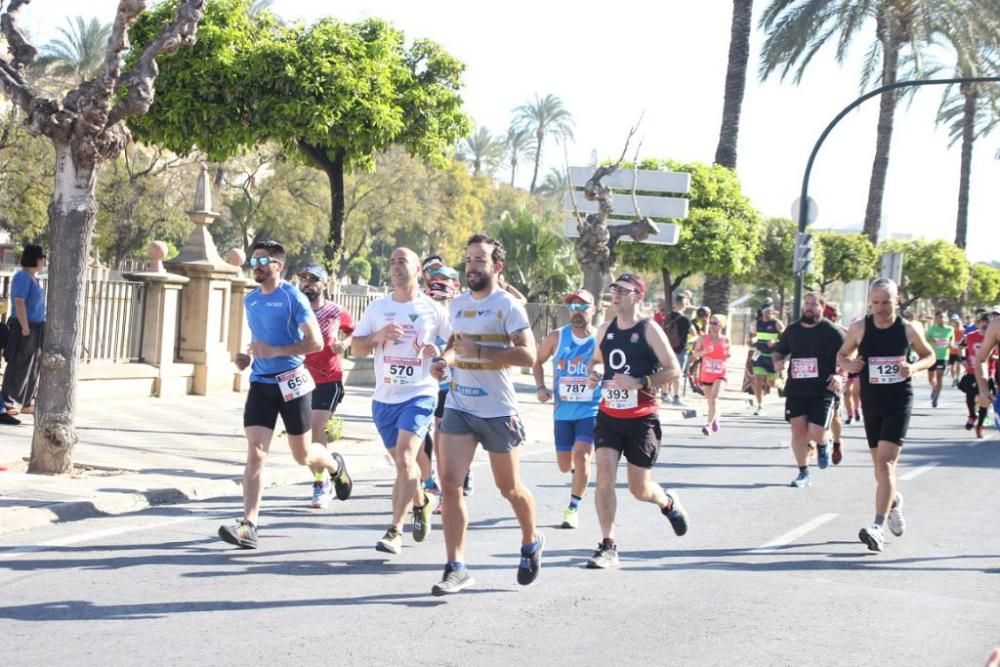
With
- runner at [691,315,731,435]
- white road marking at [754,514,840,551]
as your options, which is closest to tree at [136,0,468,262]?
runner at [691,315,731,435]

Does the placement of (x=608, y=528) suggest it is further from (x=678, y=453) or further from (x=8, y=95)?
(x=678, y=453)

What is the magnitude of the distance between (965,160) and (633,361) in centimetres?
5082

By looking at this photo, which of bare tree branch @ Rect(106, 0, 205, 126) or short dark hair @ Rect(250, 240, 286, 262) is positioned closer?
short dark hair @ Rect(250, 240, 286, 262)

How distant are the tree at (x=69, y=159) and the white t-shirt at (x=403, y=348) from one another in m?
3.36

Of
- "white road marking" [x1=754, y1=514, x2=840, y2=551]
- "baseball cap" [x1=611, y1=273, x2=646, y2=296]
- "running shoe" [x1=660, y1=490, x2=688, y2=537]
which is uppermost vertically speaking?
"baseball cap" [x1=611, y1=273, x2=646, y2=296]

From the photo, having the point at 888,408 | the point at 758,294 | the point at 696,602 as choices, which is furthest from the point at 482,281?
the point at 758,294

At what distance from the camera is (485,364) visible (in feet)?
23.3

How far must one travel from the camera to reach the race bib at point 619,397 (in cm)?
812

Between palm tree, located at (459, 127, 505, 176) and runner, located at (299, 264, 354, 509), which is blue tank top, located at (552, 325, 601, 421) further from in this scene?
palm tree, located at (459, 127, 505, 176)

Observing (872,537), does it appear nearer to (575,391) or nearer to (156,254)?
(575,391)

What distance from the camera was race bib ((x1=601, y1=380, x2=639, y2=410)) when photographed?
812 cm

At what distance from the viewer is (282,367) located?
838 cm

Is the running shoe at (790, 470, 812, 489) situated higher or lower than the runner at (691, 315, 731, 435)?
lower

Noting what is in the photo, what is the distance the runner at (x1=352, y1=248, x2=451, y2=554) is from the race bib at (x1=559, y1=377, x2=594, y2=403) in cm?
156
